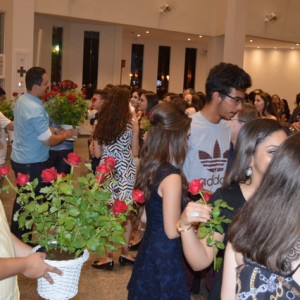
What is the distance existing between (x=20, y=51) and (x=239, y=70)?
306 inches

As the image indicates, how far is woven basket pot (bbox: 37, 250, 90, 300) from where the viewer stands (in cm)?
167

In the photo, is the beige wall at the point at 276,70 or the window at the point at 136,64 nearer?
the window at the point at 136,64

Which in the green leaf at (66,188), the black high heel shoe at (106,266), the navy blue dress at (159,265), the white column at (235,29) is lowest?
the black high heel shoe at (106,266)

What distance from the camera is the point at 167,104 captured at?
2.93 meters

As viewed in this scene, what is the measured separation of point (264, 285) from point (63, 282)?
0.72 m

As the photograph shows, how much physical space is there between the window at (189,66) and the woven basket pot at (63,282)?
16.9 metres

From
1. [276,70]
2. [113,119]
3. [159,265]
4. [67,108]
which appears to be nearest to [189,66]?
[276,70]

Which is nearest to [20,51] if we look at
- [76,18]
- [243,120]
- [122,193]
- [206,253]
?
[76,18]

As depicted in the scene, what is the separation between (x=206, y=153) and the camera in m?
3.42

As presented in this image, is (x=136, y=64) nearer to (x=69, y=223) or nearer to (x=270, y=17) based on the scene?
(x=270, y=17)

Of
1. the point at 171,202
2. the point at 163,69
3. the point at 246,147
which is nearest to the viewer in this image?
the point at 246,147

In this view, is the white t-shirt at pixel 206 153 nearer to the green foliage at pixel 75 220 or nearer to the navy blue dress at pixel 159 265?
the navy blue dress at pixel 159 265

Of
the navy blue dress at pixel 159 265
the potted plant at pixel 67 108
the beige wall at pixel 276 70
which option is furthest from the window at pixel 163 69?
the navy blue dress at pixel 159 265

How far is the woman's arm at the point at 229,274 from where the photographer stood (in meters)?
1.59
